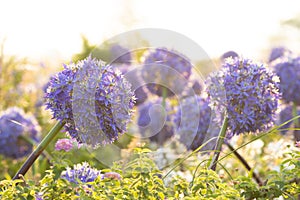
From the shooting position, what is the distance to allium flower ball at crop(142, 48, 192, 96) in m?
3.64

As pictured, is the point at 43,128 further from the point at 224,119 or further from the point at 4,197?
the point at 4,197

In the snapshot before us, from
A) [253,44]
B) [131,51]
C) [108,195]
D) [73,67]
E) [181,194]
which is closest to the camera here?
[108,195]

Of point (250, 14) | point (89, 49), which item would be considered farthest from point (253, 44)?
point (89, 49)

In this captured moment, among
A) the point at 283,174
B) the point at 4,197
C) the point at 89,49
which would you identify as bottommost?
the point at 4,197

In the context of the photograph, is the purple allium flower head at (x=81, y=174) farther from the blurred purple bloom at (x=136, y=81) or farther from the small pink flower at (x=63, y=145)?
the blurred purple bloom at (x=136, y=81)

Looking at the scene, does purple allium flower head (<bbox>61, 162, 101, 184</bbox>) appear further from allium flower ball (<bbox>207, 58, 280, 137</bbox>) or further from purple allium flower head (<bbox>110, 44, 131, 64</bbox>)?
purple allium flower head (<bbox>110, 44, 131, 64</bbox>)

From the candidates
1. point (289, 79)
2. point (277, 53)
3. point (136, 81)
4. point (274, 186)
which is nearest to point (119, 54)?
point (136, 81)

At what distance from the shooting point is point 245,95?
233cm

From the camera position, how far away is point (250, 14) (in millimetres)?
8133

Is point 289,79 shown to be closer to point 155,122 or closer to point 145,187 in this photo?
point 155,122

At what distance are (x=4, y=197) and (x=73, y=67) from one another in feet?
1.67

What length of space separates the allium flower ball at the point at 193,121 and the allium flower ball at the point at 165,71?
0.63 feet

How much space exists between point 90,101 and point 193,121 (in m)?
1.58

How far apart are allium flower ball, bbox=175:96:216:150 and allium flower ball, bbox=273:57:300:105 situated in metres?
0.58
